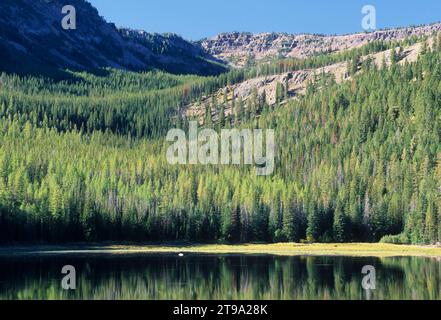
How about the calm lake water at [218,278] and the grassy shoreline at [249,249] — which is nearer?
the calm lake water at [218,278]

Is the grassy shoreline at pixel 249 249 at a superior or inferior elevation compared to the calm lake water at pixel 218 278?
inferior

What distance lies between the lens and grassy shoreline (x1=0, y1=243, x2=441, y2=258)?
154887 millimetres

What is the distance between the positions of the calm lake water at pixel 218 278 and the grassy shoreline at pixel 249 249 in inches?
672

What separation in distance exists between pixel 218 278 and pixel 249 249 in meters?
73.9

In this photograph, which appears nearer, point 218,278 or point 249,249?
point 218,278

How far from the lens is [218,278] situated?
323 ft

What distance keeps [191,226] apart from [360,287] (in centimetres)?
10462

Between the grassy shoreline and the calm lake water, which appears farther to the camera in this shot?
the grassy shoreline

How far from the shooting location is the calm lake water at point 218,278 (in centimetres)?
8162

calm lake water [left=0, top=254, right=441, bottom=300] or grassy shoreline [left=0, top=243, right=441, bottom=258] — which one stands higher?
calm lake water [left=0, top=254, right=441, bottom=300]

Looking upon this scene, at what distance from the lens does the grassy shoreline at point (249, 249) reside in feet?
508

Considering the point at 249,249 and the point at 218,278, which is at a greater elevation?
the point at 218,278

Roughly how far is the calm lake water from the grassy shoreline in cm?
1706

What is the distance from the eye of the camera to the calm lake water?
268ft
